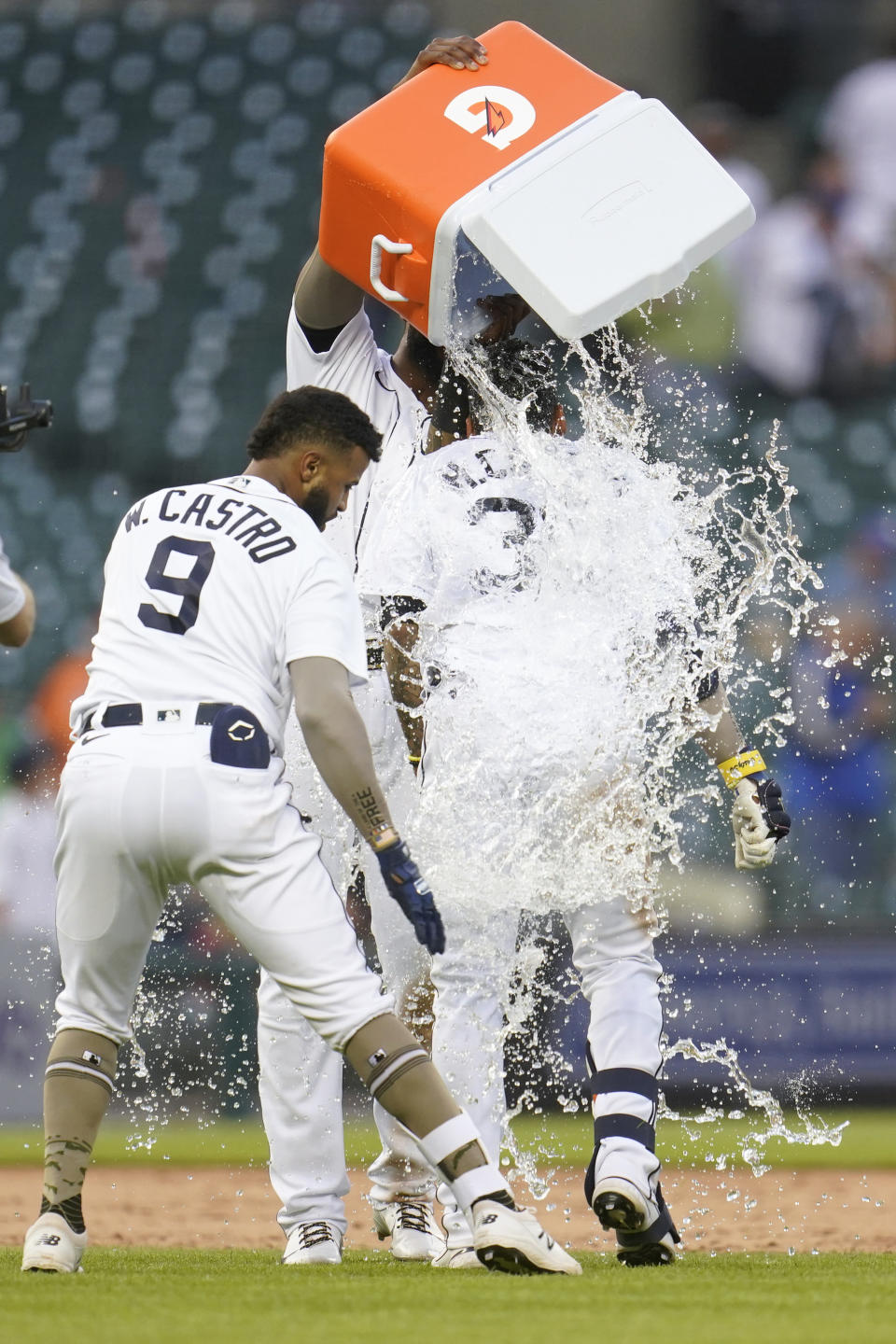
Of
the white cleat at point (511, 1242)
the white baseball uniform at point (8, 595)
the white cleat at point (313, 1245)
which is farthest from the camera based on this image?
the white cleat at point (313, 1245)

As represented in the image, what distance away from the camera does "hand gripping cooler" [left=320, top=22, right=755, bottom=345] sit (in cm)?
360

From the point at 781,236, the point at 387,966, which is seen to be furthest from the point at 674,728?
the point at 781,236

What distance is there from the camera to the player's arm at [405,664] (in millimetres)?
3559

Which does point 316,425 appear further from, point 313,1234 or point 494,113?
point 313,1234

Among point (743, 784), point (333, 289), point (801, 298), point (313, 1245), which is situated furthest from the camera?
point (801, 298)

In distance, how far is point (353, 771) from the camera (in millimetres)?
3064

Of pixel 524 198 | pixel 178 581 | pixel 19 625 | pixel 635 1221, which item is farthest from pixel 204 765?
pixel 524 198

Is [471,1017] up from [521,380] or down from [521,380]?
down

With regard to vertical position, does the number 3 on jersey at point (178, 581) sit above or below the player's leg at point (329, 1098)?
above

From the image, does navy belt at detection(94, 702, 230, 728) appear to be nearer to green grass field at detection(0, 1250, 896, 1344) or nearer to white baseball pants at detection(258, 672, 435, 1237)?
white baseball pants at detection(258, 672, 435, 1237)

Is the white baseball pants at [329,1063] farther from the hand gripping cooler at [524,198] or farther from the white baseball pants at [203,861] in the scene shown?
the hand gripping cooler at [524,198]

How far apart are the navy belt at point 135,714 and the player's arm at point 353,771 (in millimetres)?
147

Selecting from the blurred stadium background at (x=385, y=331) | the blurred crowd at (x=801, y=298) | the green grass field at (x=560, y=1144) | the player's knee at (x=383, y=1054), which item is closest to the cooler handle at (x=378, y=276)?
the player's knee at (x=383, y=1054)

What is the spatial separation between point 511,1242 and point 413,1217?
0.83 m
